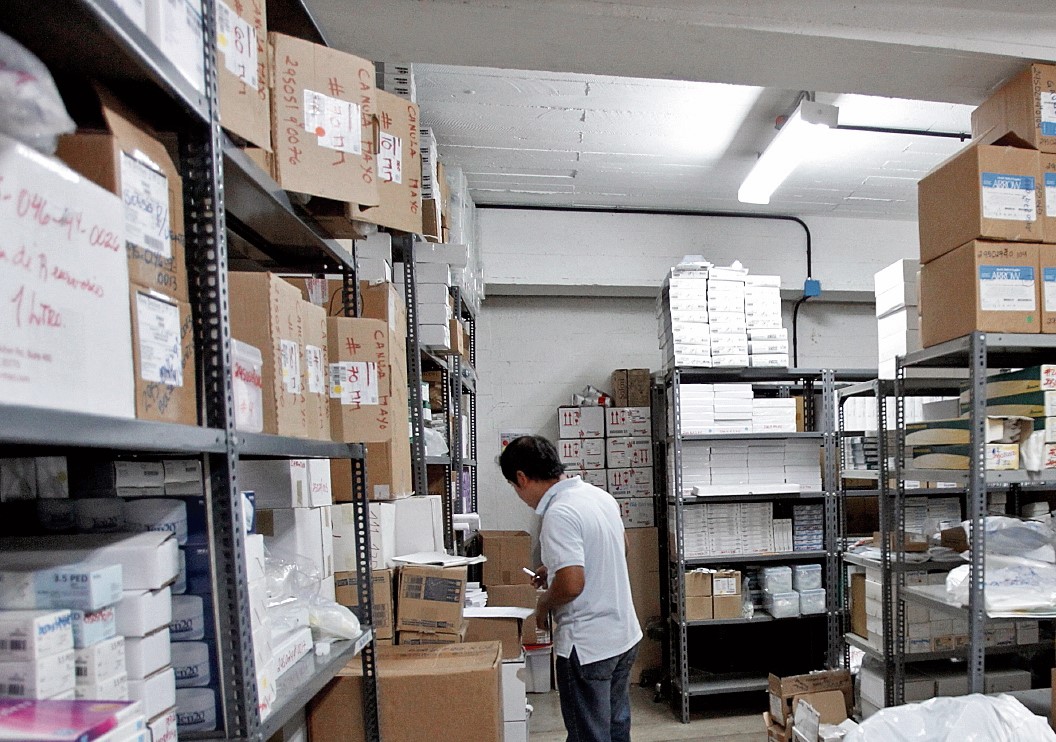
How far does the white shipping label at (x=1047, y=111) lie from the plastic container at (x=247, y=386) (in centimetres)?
238

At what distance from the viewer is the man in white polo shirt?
236cm

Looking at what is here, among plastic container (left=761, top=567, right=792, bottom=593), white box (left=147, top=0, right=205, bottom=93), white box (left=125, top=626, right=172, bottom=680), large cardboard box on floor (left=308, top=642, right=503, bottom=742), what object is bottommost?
plastic container (left=761, top=567, right=792, bottom=593)

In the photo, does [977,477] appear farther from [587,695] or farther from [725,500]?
[725,500]

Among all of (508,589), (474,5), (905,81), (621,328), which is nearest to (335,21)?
(474,5)

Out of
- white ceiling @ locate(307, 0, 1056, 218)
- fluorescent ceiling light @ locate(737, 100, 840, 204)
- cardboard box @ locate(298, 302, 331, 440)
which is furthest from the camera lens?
fluorescent ceiling light @ locate(737, 100, 840, 204)

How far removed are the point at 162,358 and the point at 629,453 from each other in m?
4.04

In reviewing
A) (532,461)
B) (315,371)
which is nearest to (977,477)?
(532,461)

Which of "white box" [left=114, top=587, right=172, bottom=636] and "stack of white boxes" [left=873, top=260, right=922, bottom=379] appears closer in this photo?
"white box" [left=114, top=587, right=172, bottom=636]

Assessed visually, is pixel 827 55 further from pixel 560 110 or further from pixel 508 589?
pixel 508 589

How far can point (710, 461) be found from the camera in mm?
4098

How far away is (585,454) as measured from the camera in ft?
15.3

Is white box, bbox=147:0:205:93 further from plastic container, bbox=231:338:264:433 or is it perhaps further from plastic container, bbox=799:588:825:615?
plastic container, bbox=799:588:825:615

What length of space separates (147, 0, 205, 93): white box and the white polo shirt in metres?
1.82

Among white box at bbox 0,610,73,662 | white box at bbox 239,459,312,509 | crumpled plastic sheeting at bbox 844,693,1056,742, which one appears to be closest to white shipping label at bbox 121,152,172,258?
white box at bbox 0,610,73,662
